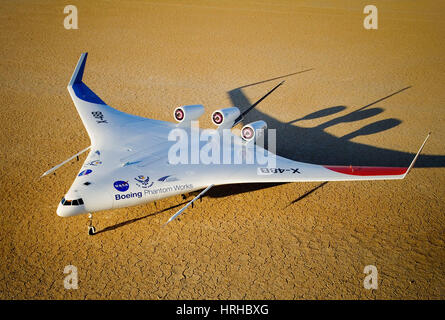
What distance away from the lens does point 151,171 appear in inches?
726

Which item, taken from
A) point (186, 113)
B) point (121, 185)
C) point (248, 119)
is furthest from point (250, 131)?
point (121, 185)

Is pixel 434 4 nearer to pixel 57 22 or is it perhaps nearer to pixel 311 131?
pixel 311 131

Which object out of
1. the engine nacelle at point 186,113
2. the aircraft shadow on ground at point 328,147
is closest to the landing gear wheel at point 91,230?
the aircraft shadow on ground at point 328,147

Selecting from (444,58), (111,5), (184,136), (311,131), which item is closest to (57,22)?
(111,5)

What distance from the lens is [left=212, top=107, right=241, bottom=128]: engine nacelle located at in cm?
2227

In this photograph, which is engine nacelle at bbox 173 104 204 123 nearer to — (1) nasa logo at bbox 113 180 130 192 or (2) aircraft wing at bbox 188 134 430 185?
(2) aircraft wing at bbox 188 134 430 185

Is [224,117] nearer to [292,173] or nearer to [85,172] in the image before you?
[292,173]

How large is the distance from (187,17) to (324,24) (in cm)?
1872

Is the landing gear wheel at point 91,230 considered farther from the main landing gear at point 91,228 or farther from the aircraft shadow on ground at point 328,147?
the aircraft shadow on ground at point 328,147

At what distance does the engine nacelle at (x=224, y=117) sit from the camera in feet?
73.0

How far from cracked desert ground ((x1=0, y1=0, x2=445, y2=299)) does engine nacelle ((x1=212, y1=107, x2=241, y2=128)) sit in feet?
13.9

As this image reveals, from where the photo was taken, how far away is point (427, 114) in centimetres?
2980

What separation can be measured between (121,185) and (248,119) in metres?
14.1
